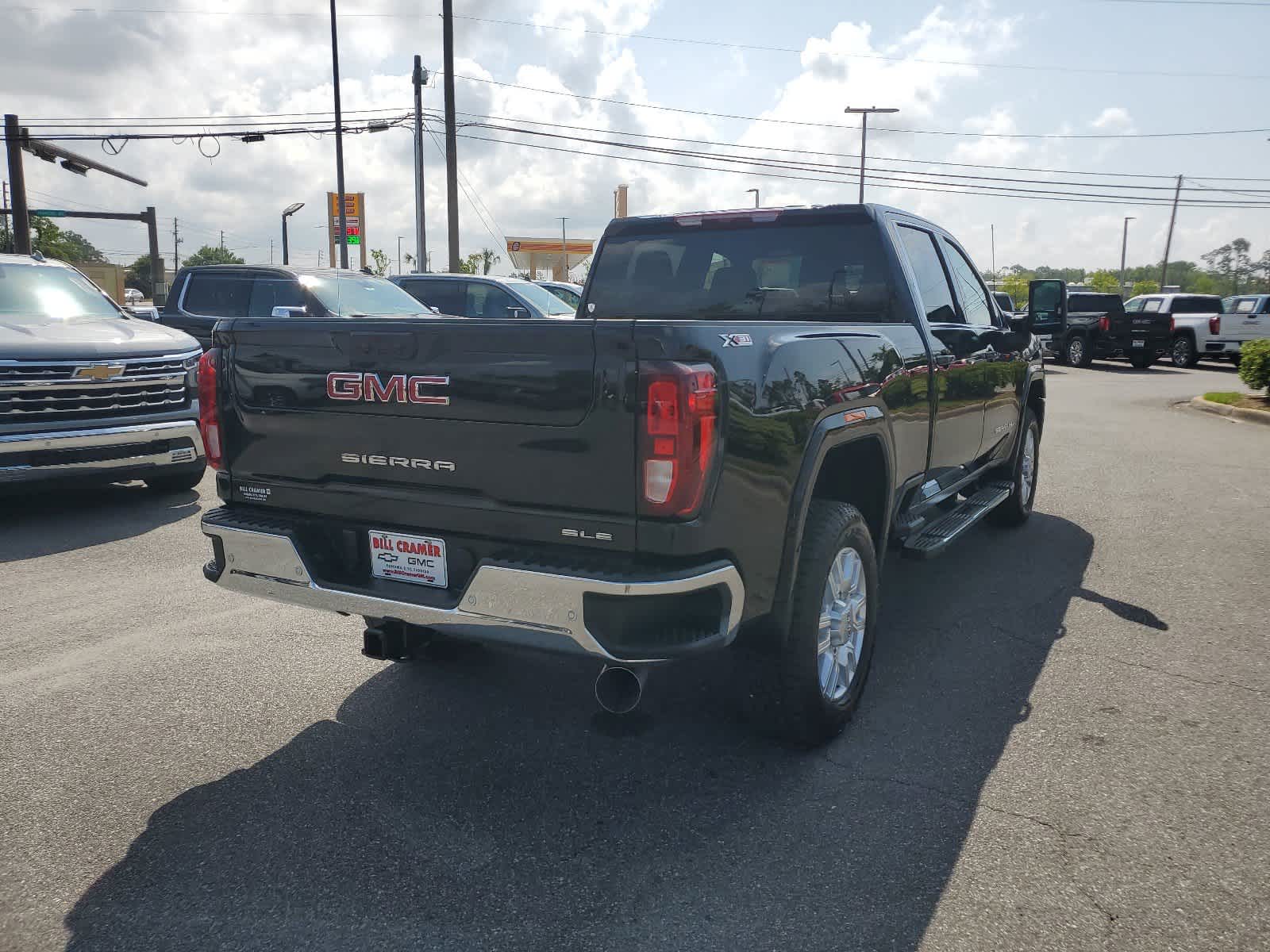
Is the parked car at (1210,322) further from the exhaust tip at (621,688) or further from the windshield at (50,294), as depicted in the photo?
the exhaust tip at (621,688)

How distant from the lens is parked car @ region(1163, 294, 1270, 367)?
24.0m

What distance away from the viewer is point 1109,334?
971 inches

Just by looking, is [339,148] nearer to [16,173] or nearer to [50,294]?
[16,173]

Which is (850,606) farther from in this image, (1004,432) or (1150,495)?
(1150,495)

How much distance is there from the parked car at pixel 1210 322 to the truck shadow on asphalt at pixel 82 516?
919 inches

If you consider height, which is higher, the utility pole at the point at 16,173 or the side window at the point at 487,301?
the utility pole at the point at 16,173

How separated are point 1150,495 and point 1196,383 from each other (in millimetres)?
14113

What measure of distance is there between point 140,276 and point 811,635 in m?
126

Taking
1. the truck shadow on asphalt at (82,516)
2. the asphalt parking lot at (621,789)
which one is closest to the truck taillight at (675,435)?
the asphalt parking lot at (621,789)

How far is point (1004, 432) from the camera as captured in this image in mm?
6312

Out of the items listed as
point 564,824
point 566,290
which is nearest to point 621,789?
point 564,824

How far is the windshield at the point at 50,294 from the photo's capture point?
8.10m

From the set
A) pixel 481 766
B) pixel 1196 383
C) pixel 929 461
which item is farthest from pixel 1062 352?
pixel 481 766

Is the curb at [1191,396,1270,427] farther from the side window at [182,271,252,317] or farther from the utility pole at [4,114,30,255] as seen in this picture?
the utility pole at [4,114,30,255]
